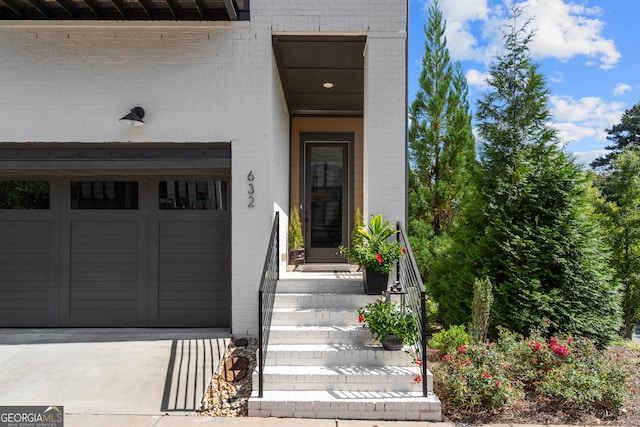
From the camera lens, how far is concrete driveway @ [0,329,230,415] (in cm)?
343

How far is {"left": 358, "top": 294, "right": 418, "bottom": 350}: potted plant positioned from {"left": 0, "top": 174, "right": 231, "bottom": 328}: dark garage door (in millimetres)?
2138

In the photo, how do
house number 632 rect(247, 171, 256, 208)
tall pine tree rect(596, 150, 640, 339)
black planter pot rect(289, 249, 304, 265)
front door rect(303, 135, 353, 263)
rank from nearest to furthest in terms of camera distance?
1. house number 632 rect(247, 171, 256, 208)
2. black planter pot rect(289, 249, 304, 265)
3. tall pine tree rect(596, 150, 640, 339)
4. front door rect(303, 135, 353, 263)

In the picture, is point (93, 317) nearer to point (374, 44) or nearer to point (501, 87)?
point (374, 44)

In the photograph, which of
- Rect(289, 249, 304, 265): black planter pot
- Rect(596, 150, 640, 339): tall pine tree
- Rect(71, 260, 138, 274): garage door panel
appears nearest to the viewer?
Rect(71, 260, 138, 274): garage door panel

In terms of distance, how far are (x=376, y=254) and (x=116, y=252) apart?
3419 millimetres

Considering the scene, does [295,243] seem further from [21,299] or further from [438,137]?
[438,137]

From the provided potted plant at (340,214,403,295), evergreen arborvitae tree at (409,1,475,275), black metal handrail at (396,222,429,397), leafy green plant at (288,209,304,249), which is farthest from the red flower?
evergreen arborvitae tree at (409,1,475,275)

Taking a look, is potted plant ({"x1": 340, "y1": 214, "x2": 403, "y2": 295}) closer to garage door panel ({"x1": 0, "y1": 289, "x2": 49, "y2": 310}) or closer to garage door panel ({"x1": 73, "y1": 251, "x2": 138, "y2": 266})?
garage door panel ({"x1": 73, "y1": 251, "x2": 138, "y2": 266})

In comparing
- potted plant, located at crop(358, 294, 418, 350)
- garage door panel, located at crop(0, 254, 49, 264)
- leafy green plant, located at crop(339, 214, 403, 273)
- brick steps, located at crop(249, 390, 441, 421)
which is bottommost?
brick steps, located at crop(249, 390, 441, 421)

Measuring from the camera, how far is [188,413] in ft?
10.9

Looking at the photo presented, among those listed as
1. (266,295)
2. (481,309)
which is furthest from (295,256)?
(481,309)

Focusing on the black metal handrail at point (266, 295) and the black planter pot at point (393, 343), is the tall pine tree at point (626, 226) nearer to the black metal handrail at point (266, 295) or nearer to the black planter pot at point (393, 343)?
the black planter pot at point (393, 343)

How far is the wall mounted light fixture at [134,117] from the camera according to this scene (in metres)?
4.55

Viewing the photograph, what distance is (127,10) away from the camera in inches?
180
